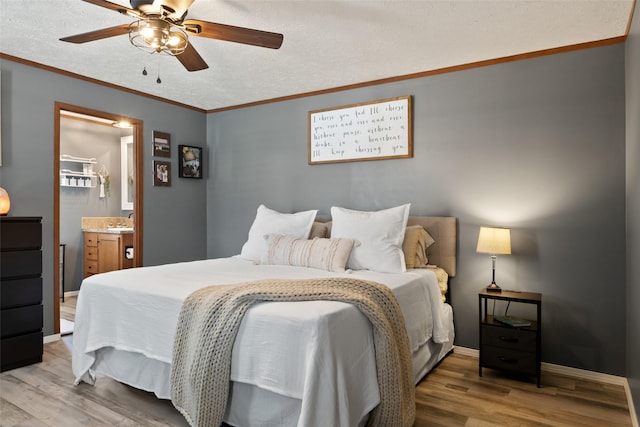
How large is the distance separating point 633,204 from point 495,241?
0.84 meters

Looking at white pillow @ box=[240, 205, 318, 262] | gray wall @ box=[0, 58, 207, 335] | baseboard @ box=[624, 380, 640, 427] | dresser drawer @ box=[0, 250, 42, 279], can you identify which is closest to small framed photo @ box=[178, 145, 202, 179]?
gray wall @ box=[0, 58, 207, 335]

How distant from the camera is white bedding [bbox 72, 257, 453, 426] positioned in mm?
1730

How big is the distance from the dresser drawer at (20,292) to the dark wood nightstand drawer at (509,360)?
334 cm

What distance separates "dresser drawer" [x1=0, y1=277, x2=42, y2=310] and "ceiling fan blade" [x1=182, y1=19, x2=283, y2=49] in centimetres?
227

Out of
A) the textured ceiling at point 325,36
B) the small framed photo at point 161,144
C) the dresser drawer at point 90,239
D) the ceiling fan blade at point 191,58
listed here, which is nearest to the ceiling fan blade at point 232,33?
the ceiling fan blade at point 191,58

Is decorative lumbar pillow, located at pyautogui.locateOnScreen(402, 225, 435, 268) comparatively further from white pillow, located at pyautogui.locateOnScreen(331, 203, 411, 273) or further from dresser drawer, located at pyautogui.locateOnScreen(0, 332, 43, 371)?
dresser drawer, located at pyautogui.locateOnScreen(0, 332, 43, 371)

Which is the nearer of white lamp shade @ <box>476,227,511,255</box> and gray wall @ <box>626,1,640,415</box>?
gray wall @ <box>626,1,640,415</box>

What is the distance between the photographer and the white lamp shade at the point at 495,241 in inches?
115

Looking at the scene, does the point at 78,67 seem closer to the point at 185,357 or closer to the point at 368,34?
the point at 368,34

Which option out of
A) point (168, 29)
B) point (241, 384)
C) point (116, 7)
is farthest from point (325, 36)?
point (241, 384)

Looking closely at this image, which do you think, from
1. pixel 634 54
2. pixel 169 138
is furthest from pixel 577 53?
pixel 169 138

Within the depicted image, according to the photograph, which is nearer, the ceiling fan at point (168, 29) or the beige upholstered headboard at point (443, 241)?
the ceiling fan at point (168, 29)

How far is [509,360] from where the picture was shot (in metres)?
2.80

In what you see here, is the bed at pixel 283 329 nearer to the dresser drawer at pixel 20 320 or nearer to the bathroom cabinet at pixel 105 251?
the dresser drawer at pixel 20 320
